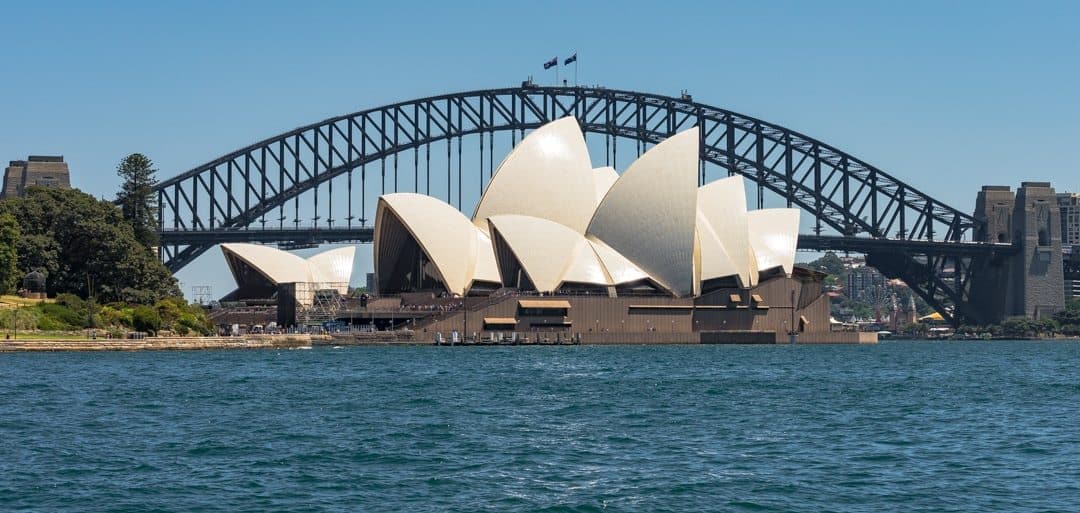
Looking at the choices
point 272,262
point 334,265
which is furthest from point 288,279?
point 334,265

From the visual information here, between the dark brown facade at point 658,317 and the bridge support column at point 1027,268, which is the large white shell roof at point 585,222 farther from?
the bridge support column at point 1027,268

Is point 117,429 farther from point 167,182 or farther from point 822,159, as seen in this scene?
point 822,159

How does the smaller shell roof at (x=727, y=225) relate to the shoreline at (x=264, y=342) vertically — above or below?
above

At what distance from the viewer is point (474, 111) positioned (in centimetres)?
15775

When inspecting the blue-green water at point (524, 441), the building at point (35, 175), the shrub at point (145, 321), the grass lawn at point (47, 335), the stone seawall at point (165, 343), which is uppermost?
the building at point (35, 175)

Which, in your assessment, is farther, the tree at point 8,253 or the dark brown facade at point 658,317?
the dark brown facade at point 658,317

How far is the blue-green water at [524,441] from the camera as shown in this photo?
29.1 metres

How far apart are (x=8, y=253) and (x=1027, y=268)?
114046 mm

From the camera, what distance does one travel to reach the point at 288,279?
5118 inches

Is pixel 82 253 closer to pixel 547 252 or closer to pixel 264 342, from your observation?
pixel 264 342

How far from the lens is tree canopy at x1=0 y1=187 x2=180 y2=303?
330ft

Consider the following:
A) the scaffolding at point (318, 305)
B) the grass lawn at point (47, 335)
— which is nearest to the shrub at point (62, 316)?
the grass lawn at point (47, 335)

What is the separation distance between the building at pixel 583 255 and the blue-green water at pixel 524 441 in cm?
4782

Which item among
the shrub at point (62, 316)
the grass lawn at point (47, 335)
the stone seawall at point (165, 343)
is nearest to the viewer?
the stone seawall at point (165, 343)
